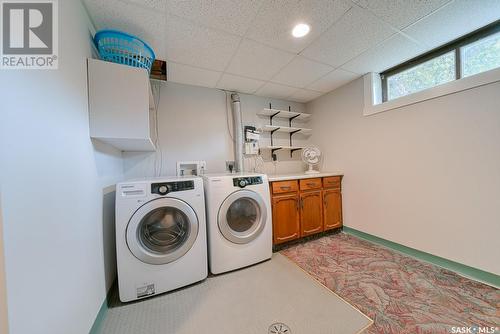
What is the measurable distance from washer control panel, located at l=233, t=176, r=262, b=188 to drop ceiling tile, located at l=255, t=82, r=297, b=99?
1380 millimetres

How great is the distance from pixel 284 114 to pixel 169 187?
2.12 meters

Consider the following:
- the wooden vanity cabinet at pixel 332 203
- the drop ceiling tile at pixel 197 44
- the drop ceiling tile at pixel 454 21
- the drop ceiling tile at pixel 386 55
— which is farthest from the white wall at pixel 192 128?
the drop ceiling tile at pixel 454 21

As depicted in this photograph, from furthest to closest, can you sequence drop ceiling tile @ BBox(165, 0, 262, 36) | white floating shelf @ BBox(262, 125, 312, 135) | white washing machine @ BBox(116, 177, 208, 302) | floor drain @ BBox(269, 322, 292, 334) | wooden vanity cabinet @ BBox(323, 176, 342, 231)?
white floating shelf @ BBox(262, 125, 312, 135) → wooden vanity cabinet @ BBox(323, 176, 342, 231) → white washing machine @ BBox(116, 177, 208, 302) → drop ceiling tile @ BBox(165, 0, 262, 36) → floor drain @ BBox(269, 322, 292, 334)

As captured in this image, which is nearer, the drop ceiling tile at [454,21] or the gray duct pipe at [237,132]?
the drop ceiling tile at [454,21]

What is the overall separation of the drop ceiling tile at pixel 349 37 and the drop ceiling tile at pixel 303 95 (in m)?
0.78

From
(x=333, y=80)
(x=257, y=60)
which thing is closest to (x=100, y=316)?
(x=257, y=60)

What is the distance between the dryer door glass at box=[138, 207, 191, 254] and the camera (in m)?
1.39

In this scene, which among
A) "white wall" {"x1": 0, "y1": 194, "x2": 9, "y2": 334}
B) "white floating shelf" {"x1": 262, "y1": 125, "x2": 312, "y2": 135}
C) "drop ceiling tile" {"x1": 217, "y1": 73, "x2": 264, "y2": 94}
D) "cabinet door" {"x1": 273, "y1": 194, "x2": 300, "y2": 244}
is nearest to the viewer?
"white wall" {"x1": 0, "y1": 194, "x2": 9, "y2": 334}

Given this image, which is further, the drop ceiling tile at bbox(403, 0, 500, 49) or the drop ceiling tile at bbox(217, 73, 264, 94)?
the drop ceiling tile at bbox(217, 73, 264, 94)

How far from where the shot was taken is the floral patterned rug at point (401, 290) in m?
1.10

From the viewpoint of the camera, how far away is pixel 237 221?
179 cm

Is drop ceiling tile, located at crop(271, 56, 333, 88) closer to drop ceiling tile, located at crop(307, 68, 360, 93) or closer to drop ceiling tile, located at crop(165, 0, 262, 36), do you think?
drop ceiling tile, located at crop(307, 68, 360, 93)

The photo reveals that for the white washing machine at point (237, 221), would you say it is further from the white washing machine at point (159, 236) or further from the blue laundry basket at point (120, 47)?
the blue laundry basket at point (120, 47)

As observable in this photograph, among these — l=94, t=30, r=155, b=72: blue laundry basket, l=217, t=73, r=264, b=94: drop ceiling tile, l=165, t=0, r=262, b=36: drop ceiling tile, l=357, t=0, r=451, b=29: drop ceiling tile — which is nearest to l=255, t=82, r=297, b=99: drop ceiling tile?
l=217, t=73, r=264, b=94: drop ceiling tile
